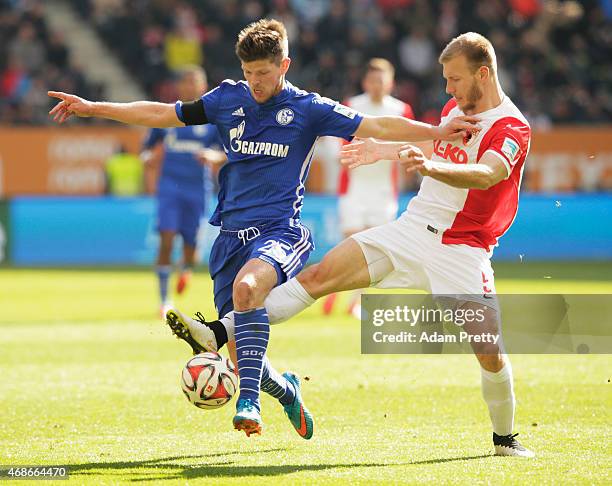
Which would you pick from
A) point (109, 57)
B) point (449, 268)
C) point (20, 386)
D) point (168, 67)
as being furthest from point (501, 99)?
point (109, 57)

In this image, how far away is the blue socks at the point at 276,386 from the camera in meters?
6.72

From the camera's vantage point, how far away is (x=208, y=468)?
608cm

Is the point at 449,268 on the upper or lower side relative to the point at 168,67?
lower

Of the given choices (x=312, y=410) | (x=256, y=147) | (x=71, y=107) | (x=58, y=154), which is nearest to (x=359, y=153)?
(x=256, y=147)

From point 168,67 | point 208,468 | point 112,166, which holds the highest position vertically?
point 168,67

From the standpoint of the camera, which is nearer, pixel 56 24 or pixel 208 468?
pixel 208 468

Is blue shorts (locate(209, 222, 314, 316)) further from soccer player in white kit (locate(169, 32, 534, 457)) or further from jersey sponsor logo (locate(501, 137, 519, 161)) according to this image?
jersey sponsor logo (locate(501, 137, 519, 161))

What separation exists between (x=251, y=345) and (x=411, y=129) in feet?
4.87

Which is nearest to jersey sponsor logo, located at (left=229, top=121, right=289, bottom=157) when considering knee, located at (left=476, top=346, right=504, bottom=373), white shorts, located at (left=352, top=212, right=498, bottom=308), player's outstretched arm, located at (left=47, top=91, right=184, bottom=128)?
player's outstretched arm, located at (left=47, top=91, right=184, bottom=128)

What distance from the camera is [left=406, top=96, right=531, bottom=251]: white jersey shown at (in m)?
6.54

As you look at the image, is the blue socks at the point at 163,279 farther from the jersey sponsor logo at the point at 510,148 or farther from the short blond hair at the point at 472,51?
the jersey sponsor logo at the point at 510,148

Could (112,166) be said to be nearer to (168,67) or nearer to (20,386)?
(168,67)

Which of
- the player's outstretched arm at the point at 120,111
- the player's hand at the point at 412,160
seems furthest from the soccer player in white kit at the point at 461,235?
the player's outstretched arm at the point at 120,111

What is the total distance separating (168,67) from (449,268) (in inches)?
771
